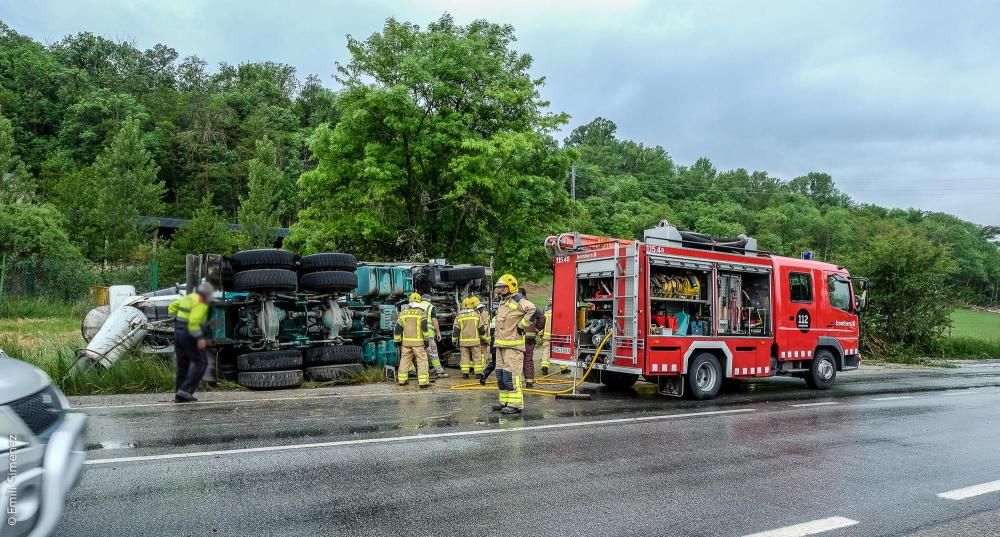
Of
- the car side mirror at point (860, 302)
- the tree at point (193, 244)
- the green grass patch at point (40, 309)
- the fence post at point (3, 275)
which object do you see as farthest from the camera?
the tree at point (193, 244)

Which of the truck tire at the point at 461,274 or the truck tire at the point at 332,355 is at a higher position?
the truck tire at the point at 461,274

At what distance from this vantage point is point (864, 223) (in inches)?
3548

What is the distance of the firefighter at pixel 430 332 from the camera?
40.8ft

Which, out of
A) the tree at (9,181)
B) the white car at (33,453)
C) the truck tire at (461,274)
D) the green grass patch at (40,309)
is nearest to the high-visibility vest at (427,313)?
the truck tire at (461,274)

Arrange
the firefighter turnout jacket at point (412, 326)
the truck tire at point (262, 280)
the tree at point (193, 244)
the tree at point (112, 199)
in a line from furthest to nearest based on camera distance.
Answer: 1. the tree at point (112, 199)
2. the tree at point (193, 244)
3. the firefighter turnout jacket at point (412, 326)
4. the truck tire at point (262, 280)

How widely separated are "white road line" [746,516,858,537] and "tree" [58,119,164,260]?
31.8m

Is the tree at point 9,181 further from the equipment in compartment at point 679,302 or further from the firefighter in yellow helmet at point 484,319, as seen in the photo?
the equipment in compartment at point 679,302

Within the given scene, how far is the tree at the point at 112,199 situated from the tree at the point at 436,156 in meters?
13.4

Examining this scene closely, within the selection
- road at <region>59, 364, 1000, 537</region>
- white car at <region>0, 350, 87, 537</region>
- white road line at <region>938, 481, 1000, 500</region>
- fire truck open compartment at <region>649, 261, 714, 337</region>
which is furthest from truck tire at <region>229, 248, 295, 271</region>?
white road line at <region>938, 481, 1000, 500</region>

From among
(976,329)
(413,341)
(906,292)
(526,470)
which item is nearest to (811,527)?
(526,470)

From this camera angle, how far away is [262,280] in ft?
36.4

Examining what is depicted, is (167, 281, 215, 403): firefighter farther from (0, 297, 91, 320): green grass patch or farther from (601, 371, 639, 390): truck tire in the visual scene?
(0, 297, 91, 320): green grass patch

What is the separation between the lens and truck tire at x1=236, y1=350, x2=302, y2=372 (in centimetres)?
1161

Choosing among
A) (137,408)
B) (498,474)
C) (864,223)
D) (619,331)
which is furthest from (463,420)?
(864,223)
